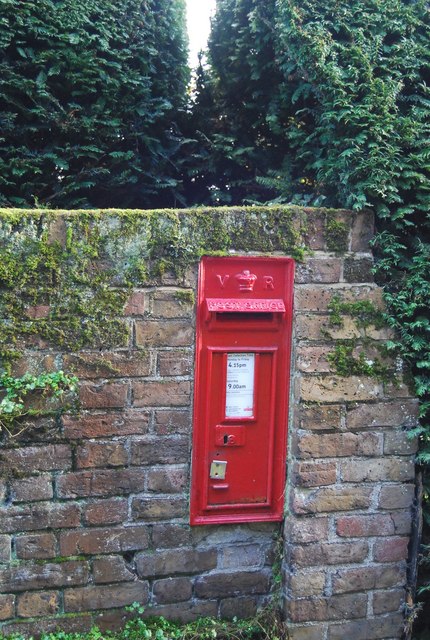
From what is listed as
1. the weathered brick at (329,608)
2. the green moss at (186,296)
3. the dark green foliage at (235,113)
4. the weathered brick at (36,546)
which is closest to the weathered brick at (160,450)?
the weathered brick at (36,546)

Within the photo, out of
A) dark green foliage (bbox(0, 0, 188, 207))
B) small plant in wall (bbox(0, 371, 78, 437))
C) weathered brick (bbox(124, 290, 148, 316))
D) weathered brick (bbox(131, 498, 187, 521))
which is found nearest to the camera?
small plant in wall (bbox(0, 371, 78, 437))

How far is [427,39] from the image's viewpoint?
250cm

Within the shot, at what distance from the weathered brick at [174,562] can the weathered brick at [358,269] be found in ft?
4.61

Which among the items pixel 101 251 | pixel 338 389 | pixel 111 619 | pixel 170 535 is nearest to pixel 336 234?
pixel 338 389

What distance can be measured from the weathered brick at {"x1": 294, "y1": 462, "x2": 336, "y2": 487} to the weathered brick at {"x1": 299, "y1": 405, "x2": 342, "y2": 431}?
0.16 metres

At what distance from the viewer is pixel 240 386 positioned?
2301 millimetres

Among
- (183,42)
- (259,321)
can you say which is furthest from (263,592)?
(183,42)

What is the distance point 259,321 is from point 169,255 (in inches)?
18.8

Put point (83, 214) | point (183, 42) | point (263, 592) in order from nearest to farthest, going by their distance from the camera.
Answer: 1. point (83, 214)
2. point (263, 592)
3. point (183, 42)

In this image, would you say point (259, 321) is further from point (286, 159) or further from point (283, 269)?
point (286, 159)

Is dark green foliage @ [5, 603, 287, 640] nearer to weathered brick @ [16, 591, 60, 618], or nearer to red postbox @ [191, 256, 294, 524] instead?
weathered brick @ [16, 591, 60, 618]

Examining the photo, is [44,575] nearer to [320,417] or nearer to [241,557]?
[241,557]

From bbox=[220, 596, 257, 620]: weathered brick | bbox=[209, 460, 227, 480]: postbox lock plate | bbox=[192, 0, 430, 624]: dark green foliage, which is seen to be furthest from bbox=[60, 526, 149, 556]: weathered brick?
bbox=[192, 0, 430, 624]: dark green foliage

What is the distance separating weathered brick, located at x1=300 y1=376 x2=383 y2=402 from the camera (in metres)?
2.30
